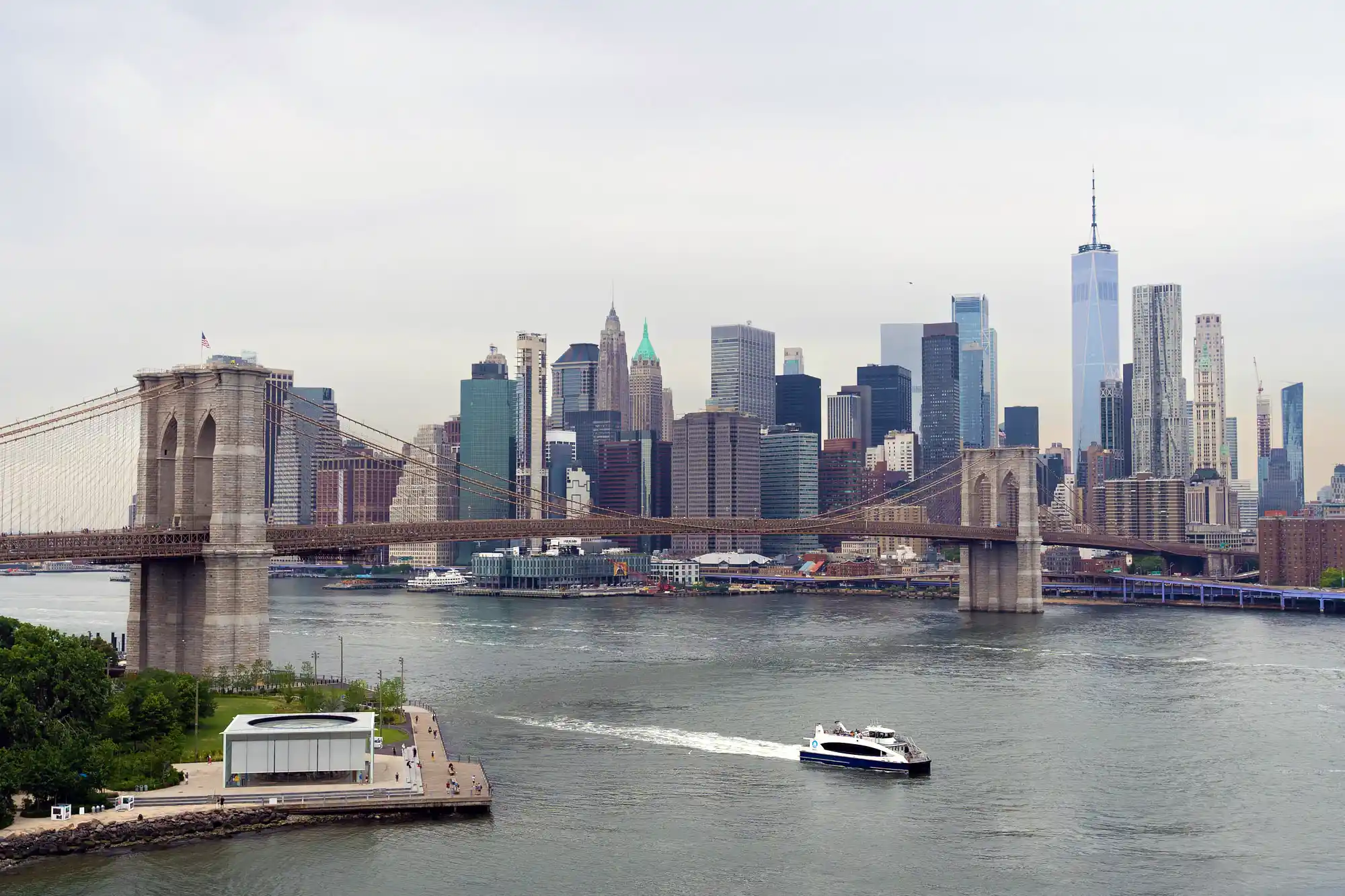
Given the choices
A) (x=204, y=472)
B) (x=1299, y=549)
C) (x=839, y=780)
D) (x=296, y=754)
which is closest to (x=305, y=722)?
(x=296, y=754)

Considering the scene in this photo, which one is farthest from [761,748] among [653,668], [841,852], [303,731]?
[653,668]

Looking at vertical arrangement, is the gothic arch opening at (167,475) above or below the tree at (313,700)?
above

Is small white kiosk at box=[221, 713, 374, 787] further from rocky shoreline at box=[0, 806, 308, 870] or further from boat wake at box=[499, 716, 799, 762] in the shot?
boat wake at box=[499, 716, 799, 762]

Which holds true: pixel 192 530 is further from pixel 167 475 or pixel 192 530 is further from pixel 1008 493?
pixel 1008 493

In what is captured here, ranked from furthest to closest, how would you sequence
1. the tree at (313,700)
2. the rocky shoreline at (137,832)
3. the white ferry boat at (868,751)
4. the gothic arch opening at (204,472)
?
the gothic arch opening at (204,472) → the tree at (313,700) → the white ferry boat at (868,751) → the rocky shoreline at (137,832)

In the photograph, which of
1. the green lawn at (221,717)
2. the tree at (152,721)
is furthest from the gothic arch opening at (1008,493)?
the tree at (152,721)

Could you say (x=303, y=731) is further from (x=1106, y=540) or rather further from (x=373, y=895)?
(x=1106, y=540)

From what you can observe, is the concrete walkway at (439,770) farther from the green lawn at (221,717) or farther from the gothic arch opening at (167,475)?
the gothic arch opening at (167,475)
